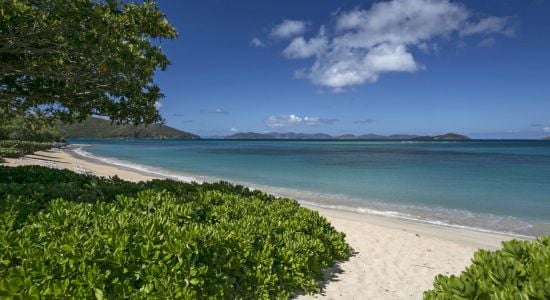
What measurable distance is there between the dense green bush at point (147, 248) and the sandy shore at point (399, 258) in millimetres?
698

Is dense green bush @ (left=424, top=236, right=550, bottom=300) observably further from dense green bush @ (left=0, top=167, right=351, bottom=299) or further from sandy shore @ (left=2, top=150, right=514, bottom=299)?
sandy shore @ (left=2, top=150, right=514, bottom=299)

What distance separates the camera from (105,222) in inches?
194

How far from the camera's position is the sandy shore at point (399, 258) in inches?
267

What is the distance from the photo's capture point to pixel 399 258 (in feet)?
29.0

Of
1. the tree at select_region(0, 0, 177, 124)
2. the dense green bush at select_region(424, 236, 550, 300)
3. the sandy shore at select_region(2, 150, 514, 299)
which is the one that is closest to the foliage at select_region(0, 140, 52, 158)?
the tree at select_region(0, 0, 177, 124)

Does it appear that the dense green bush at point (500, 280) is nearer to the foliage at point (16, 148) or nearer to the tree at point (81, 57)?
the tree at point (81, 57)

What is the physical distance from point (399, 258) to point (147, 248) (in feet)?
22.8

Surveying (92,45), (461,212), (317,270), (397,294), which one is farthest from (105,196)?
(461,212)

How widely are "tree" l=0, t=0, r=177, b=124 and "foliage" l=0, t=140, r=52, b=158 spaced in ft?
79.7

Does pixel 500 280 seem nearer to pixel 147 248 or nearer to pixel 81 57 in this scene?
pixel 147 248

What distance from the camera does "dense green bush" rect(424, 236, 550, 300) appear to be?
2740 millimetres

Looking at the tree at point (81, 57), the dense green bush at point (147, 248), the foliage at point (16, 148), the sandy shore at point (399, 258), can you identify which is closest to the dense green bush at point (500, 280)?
the dense green bush at point (147, 248)

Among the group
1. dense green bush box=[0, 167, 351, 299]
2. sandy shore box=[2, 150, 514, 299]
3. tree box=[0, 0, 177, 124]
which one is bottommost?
sandy shore box=[2, 150, 514, 299]

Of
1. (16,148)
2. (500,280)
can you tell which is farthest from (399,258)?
(16,148)
